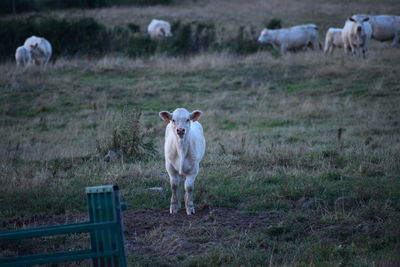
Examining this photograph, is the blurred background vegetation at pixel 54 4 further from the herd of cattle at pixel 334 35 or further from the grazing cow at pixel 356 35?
the grazing cow at pixel 356 35

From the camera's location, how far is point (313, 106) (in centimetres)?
1427

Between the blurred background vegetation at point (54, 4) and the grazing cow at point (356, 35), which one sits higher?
the blurred background vegetation at point (54, 4)

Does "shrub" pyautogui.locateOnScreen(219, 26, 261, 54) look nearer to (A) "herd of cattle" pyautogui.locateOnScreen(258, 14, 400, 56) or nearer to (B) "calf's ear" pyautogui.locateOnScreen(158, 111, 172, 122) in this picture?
(A) "herd of cattle" pyautogui.locateOnScreen(258, 14, 400, 56)

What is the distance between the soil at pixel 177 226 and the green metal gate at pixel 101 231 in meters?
1.54

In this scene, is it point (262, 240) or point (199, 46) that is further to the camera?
point (199, 46)

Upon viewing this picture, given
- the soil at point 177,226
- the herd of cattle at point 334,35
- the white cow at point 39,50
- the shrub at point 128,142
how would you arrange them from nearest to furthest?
1. the soil at point 177,226
2. the shrub at point 128,142
3. the white cow at point 39,50
4. the herd of cattle at point 334,35

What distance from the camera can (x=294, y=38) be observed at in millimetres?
27031

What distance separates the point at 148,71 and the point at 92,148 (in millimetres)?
8372

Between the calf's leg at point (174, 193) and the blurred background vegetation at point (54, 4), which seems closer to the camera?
the calf's leg at point (174, 193)

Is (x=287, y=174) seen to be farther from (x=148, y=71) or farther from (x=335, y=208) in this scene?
(x=148, y=71)

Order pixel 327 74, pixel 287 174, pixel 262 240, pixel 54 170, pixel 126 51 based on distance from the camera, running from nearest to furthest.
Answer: pixel 262 240 → pixel 287 174 → pixel 54 170 → pixel 327 74 → pixel 126 51

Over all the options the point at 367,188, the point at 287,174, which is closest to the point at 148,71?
the point at 287,174

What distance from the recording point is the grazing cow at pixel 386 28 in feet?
85.5

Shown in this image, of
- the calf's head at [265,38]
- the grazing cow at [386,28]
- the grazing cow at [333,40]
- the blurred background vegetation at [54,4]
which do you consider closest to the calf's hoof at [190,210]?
the grazing cow at [333,40]
